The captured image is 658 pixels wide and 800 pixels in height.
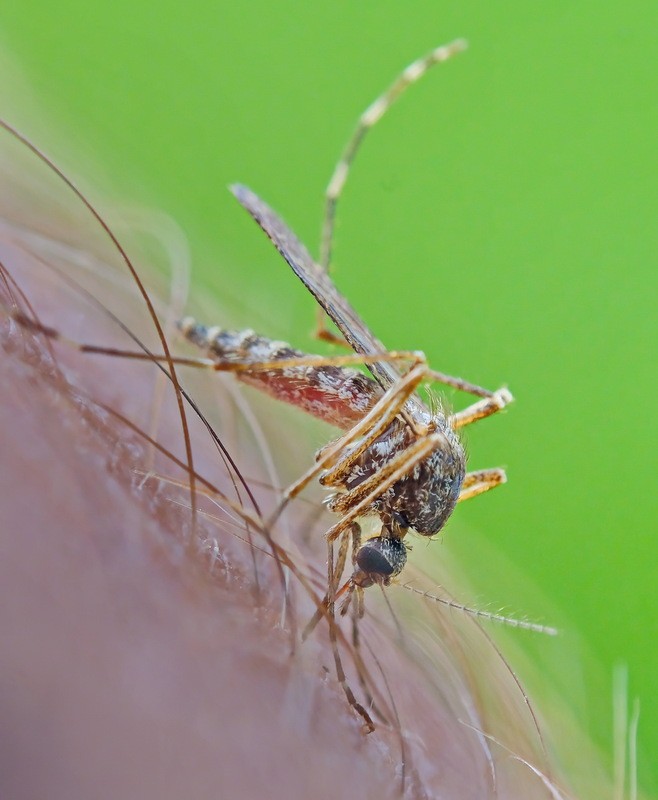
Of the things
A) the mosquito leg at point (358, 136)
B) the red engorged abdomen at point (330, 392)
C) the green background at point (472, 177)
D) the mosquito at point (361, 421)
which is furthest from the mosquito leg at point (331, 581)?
the green background at point (472, 177)

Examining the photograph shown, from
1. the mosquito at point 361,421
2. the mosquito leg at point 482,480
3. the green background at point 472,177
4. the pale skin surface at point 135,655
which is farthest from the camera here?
the green background at point 472,177

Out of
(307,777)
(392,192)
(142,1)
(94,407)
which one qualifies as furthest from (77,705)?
(142,1)

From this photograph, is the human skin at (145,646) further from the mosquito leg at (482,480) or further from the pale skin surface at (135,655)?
the mosquito leg at (482,480)

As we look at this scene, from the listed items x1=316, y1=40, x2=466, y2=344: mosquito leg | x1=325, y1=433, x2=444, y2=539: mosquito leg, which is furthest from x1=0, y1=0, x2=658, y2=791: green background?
x1=325, y1=433, x2=444, y2=539: mosquito leg

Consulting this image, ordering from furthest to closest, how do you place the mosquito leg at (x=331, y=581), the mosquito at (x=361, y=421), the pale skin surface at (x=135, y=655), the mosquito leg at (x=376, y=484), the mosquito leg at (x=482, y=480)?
1. the mosquito leg at (x=482, y=480)
2. the mosquito leg at (x=376, y=484)
3. the mosquito at (x=361, y=421)
4. the mosquito leg at (x=331, y=581)
5. the pale skin surface at (x=135, y=655)

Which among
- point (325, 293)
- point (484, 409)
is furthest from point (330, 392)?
point (484, 409)

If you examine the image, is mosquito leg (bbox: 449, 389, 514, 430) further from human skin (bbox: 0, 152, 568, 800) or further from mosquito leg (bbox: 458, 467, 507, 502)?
human skin (bbox: 0, 152, 568, 800)
